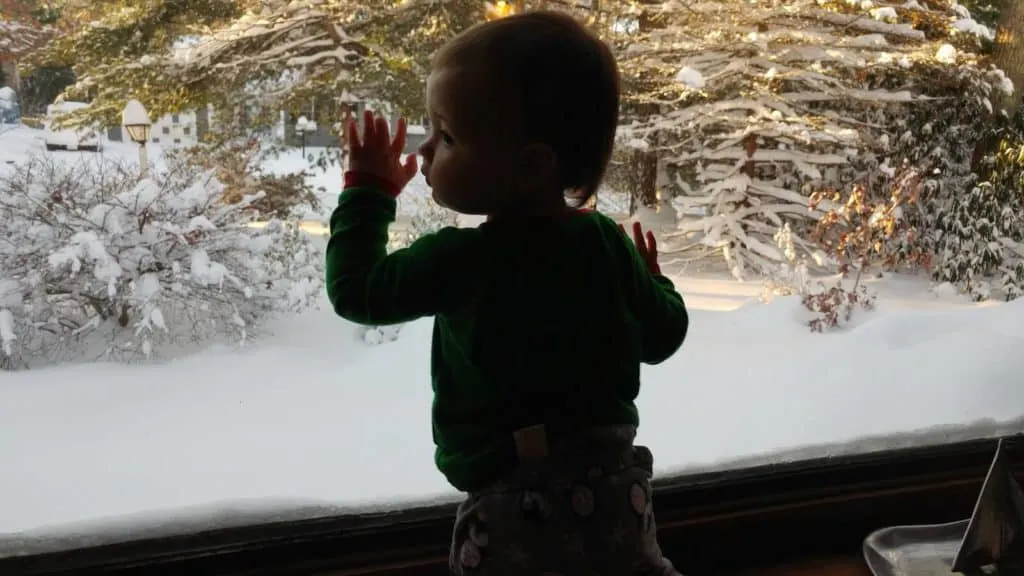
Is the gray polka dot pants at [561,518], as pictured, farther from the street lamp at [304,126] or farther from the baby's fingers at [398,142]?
the street lamp at [304,126]

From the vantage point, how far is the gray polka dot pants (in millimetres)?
773

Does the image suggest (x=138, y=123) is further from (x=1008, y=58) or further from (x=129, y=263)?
(x=1008, y=58)

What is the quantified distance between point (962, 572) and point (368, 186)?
1103 mm

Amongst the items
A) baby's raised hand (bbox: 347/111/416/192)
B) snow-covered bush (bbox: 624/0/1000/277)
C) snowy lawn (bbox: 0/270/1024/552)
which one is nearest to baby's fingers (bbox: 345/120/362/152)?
baby's raised hand (bbox: 347/111/416/192)

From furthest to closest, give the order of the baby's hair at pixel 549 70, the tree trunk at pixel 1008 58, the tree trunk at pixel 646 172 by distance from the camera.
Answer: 1. the tree trunk at pixel 1008 58
2. the tree trunk at pixel 646 172
3. the baby's hair at pixel 549 70

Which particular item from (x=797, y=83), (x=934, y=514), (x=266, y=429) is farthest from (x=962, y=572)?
(x=266, y=429)

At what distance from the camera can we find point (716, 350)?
1.34 metres

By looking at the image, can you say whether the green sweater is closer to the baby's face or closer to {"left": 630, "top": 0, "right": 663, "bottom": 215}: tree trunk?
the baby's face

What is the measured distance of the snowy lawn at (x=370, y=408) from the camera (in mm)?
1001

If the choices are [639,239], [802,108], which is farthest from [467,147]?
[802,108]

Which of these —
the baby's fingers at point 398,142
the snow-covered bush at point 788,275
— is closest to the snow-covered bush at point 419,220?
the baby's fingers at point 398,142

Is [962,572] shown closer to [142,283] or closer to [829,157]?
[829,157]

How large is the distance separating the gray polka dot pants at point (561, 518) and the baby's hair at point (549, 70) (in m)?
0.29

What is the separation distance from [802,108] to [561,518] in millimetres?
799
